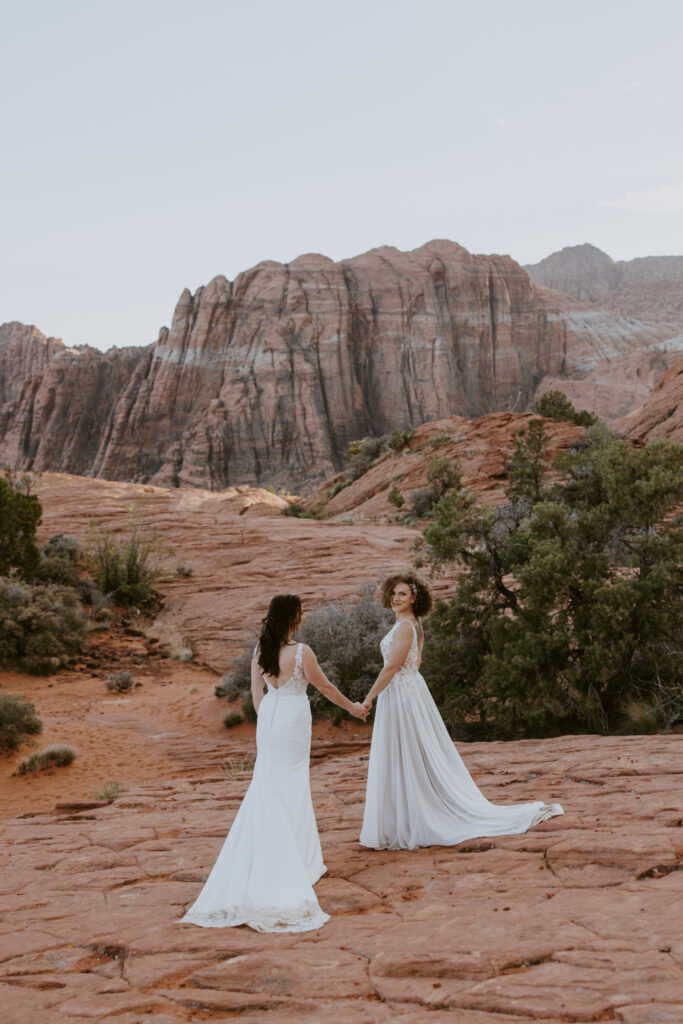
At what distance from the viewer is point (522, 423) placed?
28.5 metres

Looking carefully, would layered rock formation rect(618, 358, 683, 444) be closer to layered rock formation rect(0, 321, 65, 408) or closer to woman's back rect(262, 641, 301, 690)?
woman's back rect(262, 641, 301, 690)

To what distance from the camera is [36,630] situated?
14.6 meters

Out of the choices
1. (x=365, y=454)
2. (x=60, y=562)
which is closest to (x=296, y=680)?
(x=60, y=562)

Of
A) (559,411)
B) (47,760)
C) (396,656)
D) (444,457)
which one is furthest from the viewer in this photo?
(559,411)

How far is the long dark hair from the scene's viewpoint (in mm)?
4641

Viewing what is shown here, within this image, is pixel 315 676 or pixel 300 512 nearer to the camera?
pixel 315 676

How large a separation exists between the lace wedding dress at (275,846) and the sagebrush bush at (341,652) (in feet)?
21.2

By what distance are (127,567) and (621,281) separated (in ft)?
441

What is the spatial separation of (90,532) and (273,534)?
543cm

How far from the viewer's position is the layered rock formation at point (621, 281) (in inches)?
4163

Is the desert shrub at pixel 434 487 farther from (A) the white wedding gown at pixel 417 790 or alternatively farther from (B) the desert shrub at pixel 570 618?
(A) the white wedding gown at pixel 417 790

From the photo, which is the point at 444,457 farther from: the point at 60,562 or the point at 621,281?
the point at 621,281

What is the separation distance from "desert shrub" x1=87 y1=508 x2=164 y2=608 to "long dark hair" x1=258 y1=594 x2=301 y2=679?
44.9ft

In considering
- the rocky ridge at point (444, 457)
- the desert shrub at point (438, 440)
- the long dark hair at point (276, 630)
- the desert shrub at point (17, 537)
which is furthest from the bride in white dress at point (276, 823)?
the desert shrub at point (438, 440)
